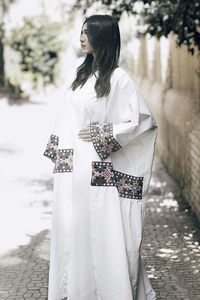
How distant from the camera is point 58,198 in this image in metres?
4.21

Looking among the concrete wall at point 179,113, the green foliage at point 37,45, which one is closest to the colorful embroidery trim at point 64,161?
the concrete wall at point 179,113

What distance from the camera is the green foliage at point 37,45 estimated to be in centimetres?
2416

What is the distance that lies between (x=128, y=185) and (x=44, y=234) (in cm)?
244

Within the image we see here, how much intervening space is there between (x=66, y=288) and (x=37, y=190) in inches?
176

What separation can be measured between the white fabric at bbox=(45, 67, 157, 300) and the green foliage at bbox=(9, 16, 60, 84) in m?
20.4

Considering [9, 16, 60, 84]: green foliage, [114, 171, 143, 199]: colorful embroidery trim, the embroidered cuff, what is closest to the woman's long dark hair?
the embroidered cuff

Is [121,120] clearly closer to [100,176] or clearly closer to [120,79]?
[120,79]

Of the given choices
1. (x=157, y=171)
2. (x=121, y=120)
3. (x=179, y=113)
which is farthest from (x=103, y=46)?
(x=157, y=171)

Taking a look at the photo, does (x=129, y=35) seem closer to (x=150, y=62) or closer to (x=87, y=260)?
(x=150, y=62)

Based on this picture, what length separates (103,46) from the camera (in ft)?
13.3

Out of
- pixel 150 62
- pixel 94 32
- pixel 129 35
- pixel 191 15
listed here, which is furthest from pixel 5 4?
pixel 94 32

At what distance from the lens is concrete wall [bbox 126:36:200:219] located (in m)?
7.35

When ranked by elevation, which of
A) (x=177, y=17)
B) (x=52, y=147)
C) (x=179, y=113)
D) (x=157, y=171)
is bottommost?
(x=157, y=171)

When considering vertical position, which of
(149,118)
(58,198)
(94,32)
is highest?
(94,32)
